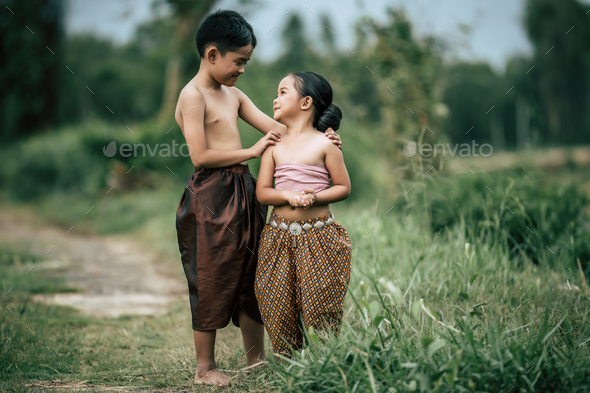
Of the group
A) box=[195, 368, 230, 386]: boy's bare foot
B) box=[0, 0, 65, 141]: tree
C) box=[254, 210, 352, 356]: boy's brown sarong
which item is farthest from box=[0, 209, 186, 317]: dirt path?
box=[0, 0, 65, 141]: tree

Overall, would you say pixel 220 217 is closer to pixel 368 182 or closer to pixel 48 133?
pixel 368 182

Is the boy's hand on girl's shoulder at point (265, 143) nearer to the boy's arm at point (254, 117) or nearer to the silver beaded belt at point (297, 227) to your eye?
the boy's arm at point (254, 117)

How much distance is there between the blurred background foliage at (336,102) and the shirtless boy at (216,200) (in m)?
1.36

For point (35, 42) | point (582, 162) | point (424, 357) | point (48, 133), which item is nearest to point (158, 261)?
point (424, 357)

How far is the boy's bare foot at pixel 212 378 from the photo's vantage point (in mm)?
2229

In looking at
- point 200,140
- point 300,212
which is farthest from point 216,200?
point 300,212

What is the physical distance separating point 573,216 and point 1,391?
4681mm

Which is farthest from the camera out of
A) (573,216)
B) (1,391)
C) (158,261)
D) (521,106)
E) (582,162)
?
(521,106)

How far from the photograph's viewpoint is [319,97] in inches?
87.7

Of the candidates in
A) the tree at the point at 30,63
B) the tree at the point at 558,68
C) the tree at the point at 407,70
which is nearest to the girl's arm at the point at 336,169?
the tree at the point at 407,70

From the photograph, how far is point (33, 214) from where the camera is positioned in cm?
916

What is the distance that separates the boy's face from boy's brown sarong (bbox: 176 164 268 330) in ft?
1.50

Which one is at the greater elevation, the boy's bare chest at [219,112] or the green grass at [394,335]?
the boy's bare chest at [219,112]

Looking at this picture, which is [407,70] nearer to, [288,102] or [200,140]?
[288,102]
